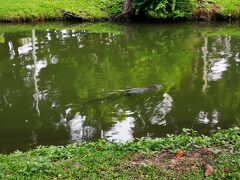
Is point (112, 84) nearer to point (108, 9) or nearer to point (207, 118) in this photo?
point (207, 118)

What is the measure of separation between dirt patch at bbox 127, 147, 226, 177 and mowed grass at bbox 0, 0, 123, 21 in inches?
721

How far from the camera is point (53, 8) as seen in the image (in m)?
24.6

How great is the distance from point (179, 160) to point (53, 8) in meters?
19.5

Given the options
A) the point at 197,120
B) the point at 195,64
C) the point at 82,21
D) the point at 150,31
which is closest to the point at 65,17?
the point at 82,21

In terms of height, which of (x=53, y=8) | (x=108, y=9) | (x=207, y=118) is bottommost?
(x=207, y=118)

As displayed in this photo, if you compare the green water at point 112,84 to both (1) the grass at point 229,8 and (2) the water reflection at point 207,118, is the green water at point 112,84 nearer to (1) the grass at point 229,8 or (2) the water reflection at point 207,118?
(2) the water reflection at point 207,118

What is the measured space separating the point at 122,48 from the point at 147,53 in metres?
1.30

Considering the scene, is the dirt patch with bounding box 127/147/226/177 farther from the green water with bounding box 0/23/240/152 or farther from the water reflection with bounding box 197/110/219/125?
the water reflection with bounding box 197/110/219/125

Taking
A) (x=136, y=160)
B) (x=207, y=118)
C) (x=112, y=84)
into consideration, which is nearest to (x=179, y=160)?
(x=136, y=160)

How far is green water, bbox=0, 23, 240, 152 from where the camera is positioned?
974cm

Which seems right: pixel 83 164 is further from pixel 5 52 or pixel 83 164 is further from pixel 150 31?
pixel 150 31

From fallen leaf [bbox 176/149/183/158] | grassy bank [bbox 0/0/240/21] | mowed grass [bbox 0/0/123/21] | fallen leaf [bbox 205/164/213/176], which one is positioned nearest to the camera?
fallen leaf [bbox 205/164/213/176]

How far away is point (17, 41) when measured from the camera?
19.3 meters

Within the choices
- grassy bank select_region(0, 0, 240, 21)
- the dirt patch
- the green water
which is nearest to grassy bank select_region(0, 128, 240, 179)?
the dirt patch
